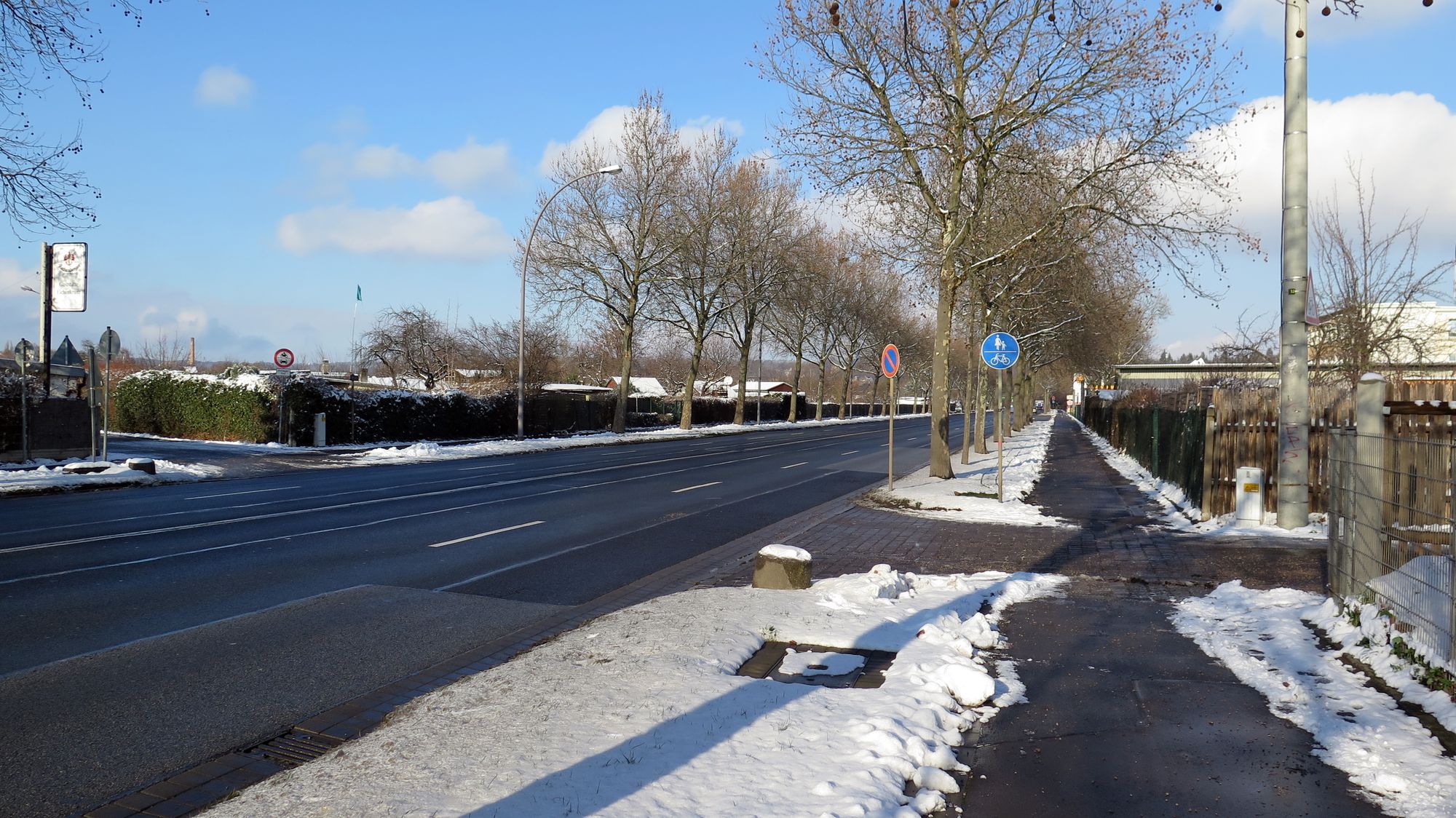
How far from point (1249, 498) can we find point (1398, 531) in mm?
7076

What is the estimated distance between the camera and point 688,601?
7707 millimetres

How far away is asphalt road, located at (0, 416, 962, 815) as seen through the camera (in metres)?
4.93

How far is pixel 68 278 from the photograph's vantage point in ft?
76.6

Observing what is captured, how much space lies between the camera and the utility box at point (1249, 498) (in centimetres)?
1302

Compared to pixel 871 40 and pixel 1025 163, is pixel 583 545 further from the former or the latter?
pixel 1025 163

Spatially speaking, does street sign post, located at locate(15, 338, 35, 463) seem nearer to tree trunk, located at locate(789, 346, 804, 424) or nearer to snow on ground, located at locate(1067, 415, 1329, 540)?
snow on ground, located at locate(1067, 415, 1329, 540)

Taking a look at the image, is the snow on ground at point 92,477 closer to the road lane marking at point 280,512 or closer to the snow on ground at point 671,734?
the road lane marking at point 280,512

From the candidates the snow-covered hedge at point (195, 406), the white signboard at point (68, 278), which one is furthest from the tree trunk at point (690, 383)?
the white signboard at point (68, 278)

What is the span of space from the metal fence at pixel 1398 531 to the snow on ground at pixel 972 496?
6482 millimetres

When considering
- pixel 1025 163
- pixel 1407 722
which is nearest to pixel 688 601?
pixel 1407 722

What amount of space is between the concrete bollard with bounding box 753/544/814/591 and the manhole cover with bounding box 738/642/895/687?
5.43 ft

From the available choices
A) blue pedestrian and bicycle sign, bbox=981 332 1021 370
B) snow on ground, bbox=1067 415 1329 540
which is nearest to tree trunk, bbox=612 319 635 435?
snow on ground, bbox=1067 415 1329 540

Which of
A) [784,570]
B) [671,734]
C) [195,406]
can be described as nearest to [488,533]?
[784,570]

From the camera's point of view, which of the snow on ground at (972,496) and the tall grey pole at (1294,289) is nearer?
the tall grey pole at (1294,289)
